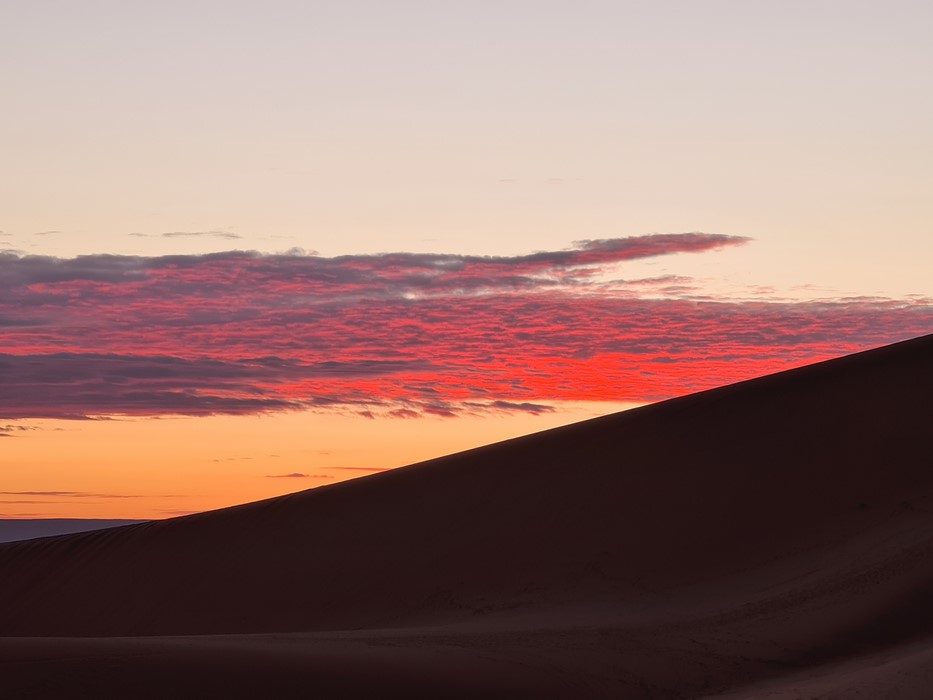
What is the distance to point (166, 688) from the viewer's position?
9719 millimetres

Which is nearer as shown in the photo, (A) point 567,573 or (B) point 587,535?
(A) point 567,573

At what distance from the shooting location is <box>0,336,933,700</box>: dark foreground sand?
35.4ft

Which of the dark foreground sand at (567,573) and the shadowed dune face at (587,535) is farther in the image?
the shadowed dune face at (587,535)

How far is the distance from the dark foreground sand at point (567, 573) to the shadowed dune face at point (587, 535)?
0.05 metres

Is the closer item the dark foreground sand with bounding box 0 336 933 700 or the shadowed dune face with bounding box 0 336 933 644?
the dark foreground sand with bounding box 0 336 933 700

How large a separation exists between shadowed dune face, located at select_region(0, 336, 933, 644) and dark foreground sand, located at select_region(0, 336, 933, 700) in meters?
0.05

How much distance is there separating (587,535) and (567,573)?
48.1 inches

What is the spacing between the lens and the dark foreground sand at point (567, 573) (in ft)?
35.4

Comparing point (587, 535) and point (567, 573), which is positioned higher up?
point (587, 535)

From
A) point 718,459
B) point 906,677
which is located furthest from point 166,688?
point 718,459

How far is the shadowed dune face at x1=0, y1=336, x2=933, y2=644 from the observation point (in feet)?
54.3

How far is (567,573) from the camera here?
711 inches

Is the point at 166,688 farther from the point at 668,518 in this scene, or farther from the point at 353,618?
the point at 668,518

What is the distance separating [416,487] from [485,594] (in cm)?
593
